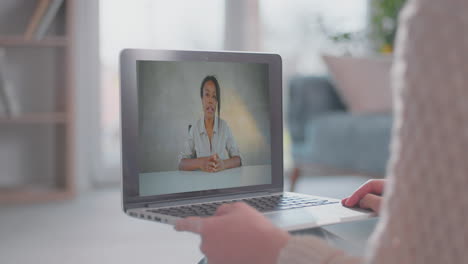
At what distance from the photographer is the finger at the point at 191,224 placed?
65cm

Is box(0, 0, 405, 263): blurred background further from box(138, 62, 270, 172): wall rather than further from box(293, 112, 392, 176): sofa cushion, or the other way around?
box(138, 62, 270, 172): wall

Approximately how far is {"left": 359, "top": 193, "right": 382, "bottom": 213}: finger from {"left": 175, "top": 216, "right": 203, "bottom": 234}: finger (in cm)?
31

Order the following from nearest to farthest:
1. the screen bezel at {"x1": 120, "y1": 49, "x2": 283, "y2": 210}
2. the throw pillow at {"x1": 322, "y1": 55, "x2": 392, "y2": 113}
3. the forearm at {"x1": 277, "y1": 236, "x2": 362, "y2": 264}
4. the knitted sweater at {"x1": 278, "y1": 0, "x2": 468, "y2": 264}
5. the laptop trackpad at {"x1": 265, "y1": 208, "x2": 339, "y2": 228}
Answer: the knitted sweater at {"x1": 278, "y1": 0, "x2": 468, "y2": 264}
the forearm at {"x1": 277, "y1": 236, "x2": 362, "y2": 264}
the laptop trackpad at {"x1": 265, "y1": 208, "x2": 339, "y2": 228}
the screen bezel at {"x1": 120, "y1": 49, "x2": 283, "y2": 210}
the throw pillow at {"x1": 322, "y1": 55, "x2": 392, "y2": 113}

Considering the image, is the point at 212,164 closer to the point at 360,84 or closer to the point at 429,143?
the point at 429,143

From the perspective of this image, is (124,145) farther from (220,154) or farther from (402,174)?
(402,174)

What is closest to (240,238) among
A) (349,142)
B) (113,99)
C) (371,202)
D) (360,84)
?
(371,202)

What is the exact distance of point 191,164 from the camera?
3.04ft

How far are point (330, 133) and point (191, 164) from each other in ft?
5.81

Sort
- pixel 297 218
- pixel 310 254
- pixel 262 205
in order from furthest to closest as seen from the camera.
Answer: pixel 262 205, pixel 297 218, pixel 310 254

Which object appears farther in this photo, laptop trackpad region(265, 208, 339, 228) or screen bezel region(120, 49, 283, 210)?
screen bezel region(120, 49, 283, 210)

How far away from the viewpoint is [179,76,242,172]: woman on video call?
0.93 metres

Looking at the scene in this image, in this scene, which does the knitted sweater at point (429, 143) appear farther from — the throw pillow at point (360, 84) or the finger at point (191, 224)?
the throw pillow at point (360, 84)

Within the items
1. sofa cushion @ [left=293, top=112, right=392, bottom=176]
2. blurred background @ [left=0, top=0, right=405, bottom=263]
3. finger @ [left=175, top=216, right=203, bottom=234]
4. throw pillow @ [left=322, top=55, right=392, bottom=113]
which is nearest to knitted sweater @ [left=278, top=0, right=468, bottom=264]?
finger @ [left=175, top=216, right=203, bottom=234]

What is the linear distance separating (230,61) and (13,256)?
1199mm
